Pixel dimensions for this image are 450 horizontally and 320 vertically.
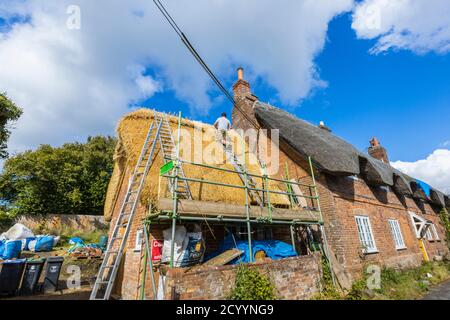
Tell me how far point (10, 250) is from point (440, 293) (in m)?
19.4

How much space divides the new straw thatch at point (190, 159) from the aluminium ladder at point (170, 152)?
191 mm

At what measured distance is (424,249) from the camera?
14.0 m

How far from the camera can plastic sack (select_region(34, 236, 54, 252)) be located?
570 inches

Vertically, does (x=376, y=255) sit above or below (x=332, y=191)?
below

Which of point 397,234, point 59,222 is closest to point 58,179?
point 59,222

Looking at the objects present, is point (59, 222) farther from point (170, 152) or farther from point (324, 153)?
point (324, 153)

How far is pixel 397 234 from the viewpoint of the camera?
1227cm

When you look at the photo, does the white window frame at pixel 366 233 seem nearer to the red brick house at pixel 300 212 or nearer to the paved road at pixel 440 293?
the red brick house at pixel 300 212

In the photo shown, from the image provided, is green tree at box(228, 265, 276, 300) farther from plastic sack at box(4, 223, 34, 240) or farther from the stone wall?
the stone wall

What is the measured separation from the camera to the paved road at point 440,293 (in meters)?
7.91
